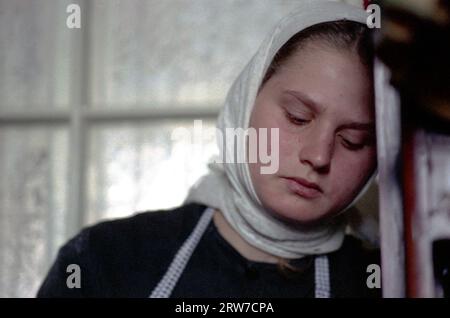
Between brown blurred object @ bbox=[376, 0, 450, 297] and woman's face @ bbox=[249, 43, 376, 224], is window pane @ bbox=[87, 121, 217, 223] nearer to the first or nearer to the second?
woman's face @ bbox=[249, 43, 376, 224]

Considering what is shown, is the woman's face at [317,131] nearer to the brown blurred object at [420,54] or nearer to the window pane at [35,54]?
the brown blurred object at [420,54]

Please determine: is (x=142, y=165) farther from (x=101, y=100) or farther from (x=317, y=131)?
(x=317, y=131)

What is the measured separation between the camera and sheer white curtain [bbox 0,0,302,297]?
814 mm

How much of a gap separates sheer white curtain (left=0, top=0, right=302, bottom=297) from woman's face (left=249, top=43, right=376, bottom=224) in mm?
180

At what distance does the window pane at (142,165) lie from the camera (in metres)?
0.79

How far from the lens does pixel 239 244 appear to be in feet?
2.31

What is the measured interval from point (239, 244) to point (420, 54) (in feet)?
0.99

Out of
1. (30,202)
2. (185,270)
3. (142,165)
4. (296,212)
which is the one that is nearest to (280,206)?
(296,212)

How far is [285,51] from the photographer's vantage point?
0.66 metres

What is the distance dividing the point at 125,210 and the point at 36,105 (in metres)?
0.19

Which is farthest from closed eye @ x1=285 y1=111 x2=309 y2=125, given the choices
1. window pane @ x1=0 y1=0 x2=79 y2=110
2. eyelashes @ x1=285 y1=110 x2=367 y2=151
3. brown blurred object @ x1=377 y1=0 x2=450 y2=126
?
window pane @ x1=0 y1=0 x2=79 y2=110
